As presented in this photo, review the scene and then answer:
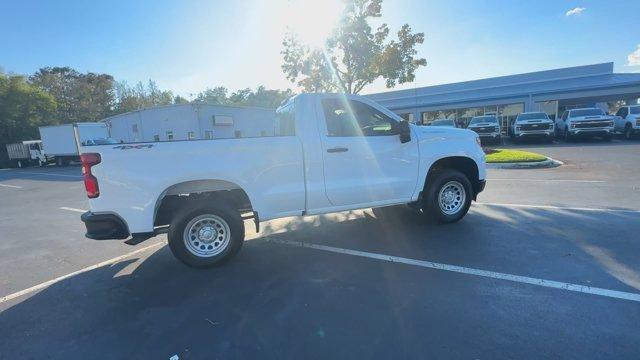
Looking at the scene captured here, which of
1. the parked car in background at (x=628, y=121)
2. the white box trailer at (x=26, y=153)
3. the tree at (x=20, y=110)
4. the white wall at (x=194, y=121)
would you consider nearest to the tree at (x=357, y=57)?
the white wall at (x=194, y=121)

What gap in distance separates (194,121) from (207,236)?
69.6 ft

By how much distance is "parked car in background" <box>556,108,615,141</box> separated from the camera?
64.1 ft

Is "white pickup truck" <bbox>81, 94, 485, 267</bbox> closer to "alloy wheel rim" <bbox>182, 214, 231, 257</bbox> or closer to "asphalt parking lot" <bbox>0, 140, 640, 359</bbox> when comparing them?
"alloy wheel rim" <bbox>182, 214, 231, 257</bbox>

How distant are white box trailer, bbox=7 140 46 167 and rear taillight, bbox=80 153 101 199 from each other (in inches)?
1537

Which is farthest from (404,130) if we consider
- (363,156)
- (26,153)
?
(26,153)

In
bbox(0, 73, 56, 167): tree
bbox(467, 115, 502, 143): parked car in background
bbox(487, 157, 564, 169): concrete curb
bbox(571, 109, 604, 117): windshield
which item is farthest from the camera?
bbox(0, 73, 56, 167): tree

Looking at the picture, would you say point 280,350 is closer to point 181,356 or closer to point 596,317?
point 181,356

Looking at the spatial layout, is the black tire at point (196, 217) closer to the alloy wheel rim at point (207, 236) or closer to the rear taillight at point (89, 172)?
the alloy wheel rim at point (207, 236)

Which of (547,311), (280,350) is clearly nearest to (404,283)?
(547,311)

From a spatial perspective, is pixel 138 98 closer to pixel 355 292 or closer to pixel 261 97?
pixel 261 97

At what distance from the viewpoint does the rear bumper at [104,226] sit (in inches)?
165

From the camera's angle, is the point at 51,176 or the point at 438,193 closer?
the point at 438,193

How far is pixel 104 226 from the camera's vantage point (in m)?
4.20

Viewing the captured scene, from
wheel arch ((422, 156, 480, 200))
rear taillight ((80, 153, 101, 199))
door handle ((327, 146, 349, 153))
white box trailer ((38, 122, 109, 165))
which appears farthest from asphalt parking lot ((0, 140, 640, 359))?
white box trailer ((38, 122, 109, 165))
